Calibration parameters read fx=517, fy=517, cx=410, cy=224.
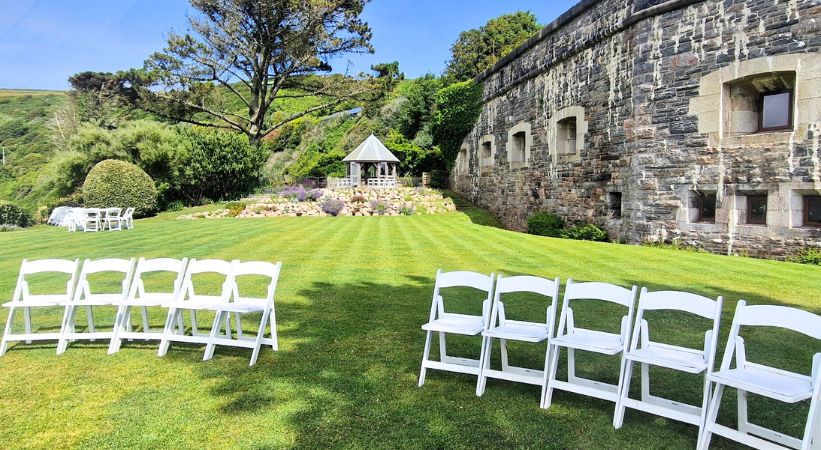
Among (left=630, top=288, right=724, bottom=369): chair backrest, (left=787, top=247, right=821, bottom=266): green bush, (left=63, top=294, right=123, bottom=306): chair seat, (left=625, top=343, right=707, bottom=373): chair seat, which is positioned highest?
(left=630, top=288, right=724, bottom=369): chair backrest

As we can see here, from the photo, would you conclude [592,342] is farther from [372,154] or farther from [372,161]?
[372,154]

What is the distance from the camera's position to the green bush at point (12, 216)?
868 inches

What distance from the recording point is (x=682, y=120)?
11.9 meters

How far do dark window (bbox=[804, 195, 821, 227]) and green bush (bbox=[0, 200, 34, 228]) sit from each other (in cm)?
2745

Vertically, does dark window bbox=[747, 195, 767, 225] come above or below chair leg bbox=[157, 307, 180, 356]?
above

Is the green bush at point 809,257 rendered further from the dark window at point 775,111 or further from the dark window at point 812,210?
the dark window at point 775,111

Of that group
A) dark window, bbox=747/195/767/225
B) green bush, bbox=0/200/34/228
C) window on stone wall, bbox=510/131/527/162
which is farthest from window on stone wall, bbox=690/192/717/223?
green bush, bbox=0/200/34/228

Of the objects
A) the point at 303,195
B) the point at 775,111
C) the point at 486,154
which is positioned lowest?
the point at 303,195

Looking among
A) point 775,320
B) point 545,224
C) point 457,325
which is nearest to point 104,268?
point 457,325

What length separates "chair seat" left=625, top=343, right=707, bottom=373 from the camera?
3373 mm

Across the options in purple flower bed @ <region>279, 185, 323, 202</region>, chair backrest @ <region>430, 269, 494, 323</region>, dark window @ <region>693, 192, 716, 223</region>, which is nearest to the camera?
chair backrest @ <region>430, 269, 494, 323</region>

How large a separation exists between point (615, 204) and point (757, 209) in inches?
141

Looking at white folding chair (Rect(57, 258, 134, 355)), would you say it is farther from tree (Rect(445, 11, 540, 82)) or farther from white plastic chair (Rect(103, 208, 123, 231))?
tree (Rect(445, 11, 540, 82))

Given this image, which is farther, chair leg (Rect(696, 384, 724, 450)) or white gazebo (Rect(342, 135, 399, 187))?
white gazebo (Rect(342, 135, 399, 187))
